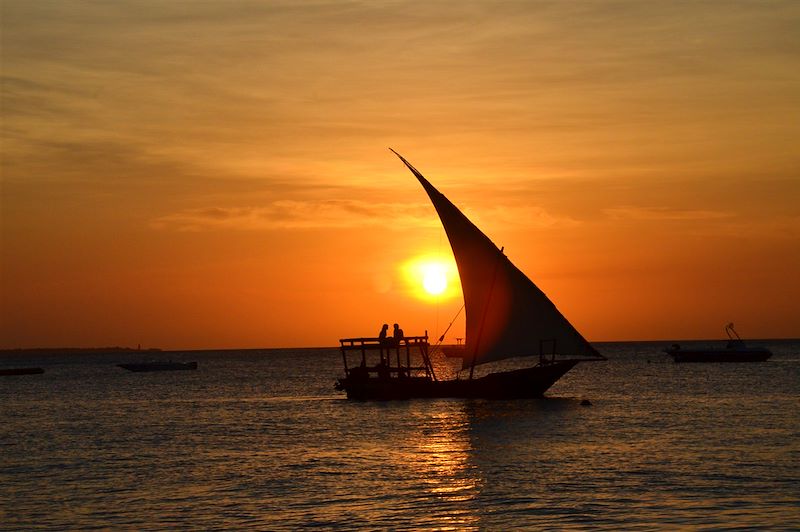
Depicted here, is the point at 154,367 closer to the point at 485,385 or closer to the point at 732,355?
the point at 732,355

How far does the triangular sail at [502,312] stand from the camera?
2324 inches

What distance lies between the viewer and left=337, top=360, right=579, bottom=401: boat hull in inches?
2406

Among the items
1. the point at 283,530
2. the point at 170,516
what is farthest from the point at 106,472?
the point at 283,530

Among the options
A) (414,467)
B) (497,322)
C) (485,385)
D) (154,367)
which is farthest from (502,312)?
(154,367)

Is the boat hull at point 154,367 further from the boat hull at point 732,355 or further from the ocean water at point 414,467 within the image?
the ocean water at point 414,467

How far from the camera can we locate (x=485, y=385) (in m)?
61.2

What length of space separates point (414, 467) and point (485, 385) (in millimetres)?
25223

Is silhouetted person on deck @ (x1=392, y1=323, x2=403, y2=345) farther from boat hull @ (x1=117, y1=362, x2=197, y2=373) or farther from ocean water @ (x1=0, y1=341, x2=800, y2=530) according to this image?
boat hull @ (x1=117, y1=362, x2=197, y2=373)

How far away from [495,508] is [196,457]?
54.9 feet

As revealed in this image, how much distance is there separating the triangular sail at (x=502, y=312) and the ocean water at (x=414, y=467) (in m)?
3.50

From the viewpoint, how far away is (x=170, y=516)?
28.1m

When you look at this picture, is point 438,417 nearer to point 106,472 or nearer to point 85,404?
point 106,472

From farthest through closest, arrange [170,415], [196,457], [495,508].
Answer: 1. [170,415]
2. [196,457]
3. [495,508]

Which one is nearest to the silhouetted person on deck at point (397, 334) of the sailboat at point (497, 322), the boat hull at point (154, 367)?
the sailboat at point (497, 322)
